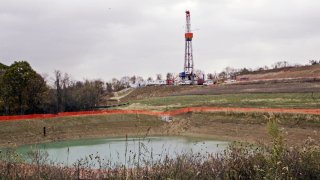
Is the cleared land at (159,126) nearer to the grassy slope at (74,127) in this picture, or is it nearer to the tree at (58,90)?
the grassy slope at (74,127)

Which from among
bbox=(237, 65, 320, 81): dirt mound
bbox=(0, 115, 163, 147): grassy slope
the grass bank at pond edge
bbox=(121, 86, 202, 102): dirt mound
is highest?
bbox=(237, 65, 320, 81): dirt mound

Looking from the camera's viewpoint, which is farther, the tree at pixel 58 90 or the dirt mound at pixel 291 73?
the dirt mound at pixel 291 73

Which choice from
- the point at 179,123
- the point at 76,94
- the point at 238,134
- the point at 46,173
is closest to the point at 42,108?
the point at 76,94

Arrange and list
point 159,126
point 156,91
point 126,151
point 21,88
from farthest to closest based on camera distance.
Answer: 1. point 156,91
2. point 21,88
3. point 159,126
4. point 126,151

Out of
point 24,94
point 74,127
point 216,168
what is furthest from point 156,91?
point 216,168

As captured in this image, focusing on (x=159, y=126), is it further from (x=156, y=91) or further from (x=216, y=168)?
(x=156, y=91)

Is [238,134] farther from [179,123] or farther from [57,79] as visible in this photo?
[57,79]

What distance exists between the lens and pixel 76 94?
216 feet

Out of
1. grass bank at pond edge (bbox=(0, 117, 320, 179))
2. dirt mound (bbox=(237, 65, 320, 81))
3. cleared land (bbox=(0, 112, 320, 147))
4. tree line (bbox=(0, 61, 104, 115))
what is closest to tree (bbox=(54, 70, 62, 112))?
tree line (bbox=(0, 61, 104, 115))

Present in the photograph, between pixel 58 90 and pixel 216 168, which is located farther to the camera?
pixel 58 90

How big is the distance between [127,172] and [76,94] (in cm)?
5825

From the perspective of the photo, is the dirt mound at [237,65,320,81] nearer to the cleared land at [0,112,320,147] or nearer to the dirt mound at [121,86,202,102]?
the dirt mound at [121,86,202,102]

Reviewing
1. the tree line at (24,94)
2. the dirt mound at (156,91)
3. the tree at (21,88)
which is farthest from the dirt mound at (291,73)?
the tree at (21,88)

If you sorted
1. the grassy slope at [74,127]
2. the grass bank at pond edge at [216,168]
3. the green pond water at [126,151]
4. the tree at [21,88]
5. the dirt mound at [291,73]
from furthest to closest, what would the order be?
the dirt mound at [291,73], the tree at [21,88], the grassy slope at [74,127], the green pond water at [126,151], the grass bank at pond edge at [216,168]
